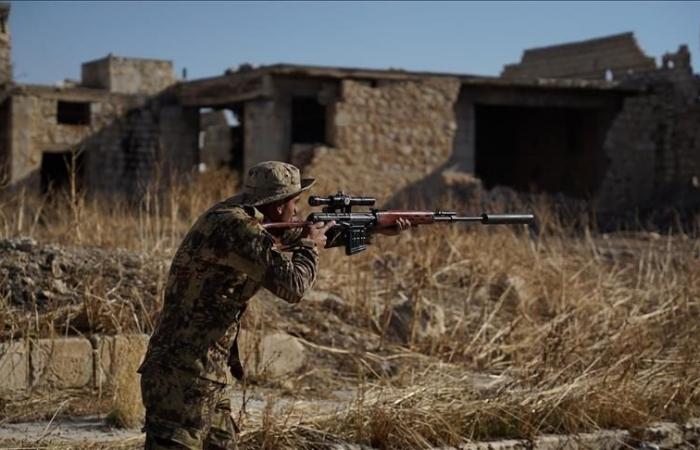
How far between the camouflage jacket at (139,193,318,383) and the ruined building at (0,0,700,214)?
443 inches

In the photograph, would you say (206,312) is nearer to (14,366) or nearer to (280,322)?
(14,366)

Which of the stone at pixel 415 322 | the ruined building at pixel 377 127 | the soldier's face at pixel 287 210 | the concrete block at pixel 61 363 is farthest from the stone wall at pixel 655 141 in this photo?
the soldier's face at pixel 287 210

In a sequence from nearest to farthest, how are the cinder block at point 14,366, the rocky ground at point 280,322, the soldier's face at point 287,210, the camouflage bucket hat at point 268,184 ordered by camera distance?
the camouflage bucket hat at point 268,184
the soldier's face at point 287,210
the rocky ground at point 280,322
the cinder block at point 14,366

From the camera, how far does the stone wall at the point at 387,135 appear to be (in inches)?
687

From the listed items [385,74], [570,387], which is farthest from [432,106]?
[570,387]

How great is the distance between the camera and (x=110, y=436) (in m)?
6.01

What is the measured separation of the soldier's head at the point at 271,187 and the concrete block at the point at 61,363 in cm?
276

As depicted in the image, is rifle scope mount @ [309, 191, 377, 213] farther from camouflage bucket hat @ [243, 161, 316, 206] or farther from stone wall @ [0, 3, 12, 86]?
stone wall @ [0, 3, 12, 86]

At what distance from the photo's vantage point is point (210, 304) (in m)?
4.65

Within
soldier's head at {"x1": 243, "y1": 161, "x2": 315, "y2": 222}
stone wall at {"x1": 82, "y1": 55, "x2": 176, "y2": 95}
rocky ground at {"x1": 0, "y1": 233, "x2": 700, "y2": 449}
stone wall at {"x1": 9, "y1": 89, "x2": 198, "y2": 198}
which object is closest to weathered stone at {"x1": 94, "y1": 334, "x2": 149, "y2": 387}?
rocky ground at {"x1": 0, "y1": 233, "x2": 700, "y2": 449}

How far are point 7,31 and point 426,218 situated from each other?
1606 cm

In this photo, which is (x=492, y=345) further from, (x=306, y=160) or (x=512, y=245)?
(x=306, y=160)

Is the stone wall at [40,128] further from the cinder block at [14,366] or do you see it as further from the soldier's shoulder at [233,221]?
the soldier's shoulder at [233,221]

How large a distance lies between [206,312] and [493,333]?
4.49 m
